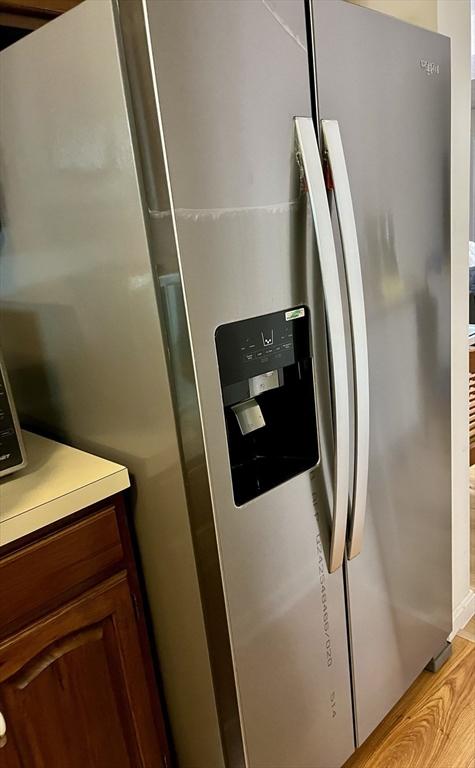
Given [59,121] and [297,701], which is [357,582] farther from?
[59,121]

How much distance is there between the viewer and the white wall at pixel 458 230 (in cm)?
143

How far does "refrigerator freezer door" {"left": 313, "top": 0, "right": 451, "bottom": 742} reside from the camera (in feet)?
3.68

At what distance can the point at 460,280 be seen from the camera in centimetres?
160

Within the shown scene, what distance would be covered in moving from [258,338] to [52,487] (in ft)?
1.38

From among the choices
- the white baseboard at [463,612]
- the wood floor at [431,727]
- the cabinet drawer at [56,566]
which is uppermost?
the cabinet drawer at [56,566]

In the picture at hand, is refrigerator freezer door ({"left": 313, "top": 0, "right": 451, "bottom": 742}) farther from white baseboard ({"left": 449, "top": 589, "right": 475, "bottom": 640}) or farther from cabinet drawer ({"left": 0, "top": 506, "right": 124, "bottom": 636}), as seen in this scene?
cabinet drawer ({"left": 0, "top": 506, "right": 124, "bottom": 636})

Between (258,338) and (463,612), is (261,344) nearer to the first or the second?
(258,338)

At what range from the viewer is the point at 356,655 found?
133 cm

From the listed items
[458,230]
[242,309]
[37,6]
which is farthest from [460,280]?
[37,6]

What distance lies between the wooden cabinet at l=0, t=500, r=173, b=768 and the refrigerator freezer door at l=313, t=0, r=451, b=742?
48cm

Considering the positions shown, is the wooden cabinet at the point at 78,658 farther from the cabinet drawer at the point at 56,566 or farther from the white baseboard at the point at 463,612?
the white baseboard at the point at 463,612

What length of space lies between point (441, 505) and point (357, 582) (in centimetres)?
40

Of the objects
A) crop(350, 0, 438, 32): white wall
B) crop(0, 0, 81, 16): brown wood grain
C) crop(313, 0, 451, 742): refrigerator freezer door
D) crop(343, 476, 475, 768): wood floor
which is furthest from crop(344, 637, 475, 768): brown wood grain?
crop(0, 0, 81, 16): brown wood grain

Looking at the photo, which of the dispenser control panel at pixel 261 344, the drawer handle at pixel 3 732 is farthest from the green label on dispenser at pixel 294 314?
the drawer handle at pixel 3 732
